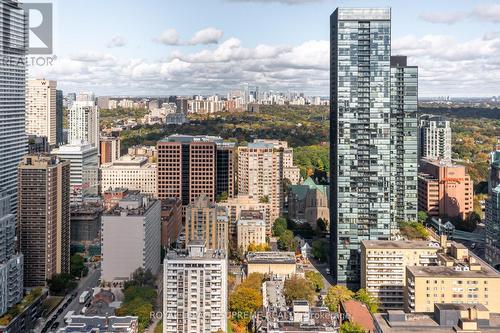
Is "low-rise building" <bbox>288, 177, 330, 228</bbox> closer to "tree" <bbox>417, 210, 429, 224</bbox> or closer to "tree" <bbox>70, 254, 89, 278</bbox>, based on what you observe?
"tree" <bbox>417, 210, 429, 224</bbox>

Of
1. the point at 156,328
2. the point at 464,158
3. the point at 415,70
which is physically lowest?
the point at 156,328

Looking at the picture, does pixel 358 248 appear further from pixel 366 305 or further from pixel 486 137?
pixel 486 137

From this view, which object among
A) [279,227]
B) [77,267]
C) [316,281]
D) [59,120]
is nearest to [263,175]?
[279,227]

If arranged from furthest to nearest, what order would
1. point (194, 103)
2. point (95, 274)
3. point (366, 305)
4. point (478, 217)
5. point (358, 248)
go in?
point (194, 103), point (478, 217), point (95, 274), point (358, 248), point (366, 305)

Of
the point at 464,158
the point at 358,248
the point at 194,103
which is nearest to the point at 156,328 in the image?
the point at 358,248

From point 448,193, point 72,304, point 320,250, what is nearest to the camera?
point 72,304

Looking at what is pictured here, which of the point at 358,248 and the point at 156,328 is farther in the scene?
the point at 358,248

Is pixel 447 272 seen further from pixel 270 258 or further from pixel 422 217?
pixel 422 217
